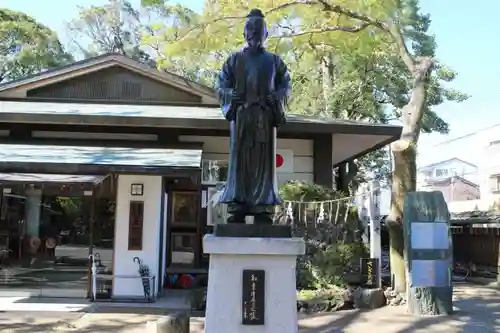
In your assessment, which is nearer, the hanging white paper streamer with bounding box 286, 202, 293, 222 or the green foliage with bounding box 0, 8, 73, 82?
the hanging white paper streamer with bounding box 286, 202, 293, 222

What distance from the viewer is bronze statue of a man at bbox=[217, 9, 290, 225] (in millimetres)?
5469

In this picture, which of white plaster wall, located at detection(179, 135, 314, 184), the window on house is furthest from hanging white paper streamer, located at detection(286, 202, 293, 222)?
the window on house

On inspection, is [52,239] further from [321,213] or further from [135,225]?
[321,213]

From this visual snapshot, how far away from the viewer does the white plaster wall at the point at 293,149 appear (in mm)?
12406

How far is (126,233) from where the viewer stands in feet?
36.0

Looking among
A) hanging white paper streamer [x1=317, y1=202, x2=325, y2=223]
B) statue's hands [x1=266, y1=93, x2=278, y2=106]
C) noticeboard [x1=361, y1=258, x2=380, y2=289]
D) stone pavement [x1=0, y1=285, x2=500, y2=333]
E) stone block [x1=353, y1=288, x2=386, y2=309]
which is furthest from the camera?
hanging white paper streamer [x1=317, y1=202, x2=325, y2=223]

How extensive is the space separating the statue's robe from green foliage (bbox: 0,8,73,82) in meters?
22.8

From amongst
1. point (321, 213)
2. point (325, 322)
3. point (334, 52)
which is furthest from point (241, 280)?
point (334, 52)

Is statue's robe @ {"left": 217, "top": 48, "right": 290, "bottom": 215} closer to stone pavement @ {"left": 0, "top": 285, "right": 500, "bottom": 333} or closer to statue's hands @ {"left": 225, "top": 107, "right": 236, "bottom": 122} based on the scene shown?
statue's hands @ {"left": 225, "top": 107, "right": 236, "bottom": 122}

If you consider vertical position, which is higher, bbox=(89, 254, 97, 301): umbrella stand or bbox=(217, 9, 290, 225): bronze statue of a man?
bbox=(217, 9, 290, 225): bronze statue of a man

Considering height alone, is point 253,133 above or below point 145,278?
above

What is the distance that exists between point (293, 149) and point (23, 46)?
62.4 feet

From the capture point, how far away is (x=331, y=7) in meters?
12.0

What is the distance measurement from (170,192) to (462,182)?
5068cm
